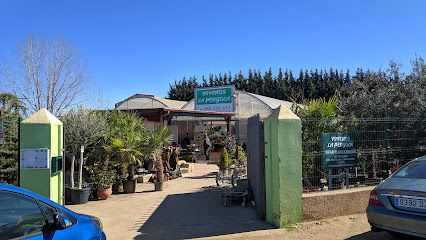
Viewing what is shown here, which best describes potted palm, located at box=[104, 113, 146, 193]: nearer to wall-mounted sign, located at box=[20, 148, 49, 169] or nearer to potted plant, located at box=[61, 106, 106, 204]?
potted plant, located at box=[61, 106, 106, 204]

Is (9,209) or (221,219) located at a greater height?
(9,209)

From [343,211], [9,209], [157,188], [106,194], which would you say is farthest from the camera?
[157,188]

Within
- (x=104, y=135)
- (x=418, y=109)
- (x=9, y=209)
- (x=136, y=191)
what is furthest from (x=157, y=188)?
(x=418, y=109)

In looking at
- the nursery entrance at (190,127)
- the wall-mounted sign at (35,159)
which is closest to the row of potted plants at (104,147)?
the wall-mounted sign at (35,159)

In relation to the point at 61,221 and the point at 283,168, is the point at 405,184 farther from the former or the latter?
the point at 61,221

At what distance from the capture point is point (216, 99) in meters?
25.4

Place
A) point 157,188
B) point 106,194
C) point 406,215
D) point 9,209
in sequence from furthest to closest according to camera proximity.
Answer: point 157,188
point 106,194
point 406,215
point 9,209

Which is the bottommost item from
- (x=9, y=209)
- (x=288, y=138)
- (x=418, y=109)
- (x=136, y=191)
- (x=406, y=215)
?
(x=136, y=191)

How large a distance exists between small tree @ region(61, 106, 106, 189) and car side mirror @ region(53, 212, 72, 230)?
5.54 metres

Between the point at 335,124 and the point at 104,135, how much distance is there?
6334 millimetres

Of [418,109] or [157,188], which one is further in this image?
[157,188]

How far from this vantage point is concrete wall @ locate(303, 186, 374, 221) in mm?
5951

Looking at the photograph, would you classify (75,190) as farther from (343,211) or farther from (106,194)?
(343,211)

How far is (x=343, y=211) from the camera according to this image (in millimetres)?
6336
